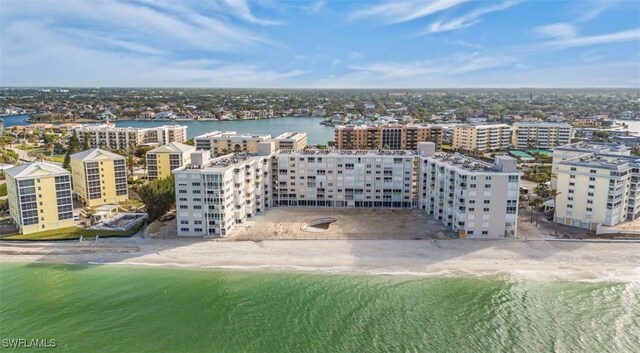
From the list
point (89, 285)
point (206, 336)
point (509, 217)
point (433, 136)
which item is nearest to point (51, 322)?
point (89, 285)

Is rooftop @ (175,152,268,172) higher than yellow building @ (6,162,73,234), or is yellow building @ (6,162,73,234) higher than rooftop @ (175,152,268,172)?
rooftop @ (175,152,268,172)

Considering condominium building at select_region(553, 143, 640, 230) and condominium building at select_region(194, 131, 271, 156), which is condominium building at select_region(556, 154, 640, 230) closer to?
condominium building at select_region(553, 143, 640, 230)

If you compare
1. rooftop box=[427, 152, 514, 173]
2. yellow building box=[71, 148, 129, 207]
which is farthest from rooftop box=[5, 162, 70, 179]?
rooftop box=[427, 152, 514, 173]

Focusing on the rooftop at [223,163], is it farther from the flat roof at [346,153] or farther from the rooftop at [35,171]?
the rooftop at [35,171]

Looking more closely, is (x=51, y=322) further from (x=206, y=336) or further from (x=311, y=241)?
(x=311, y=241)

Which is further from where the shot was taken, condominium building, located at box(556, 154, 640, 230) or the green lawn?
condominium building, located at box(556, 154, 640, 230)

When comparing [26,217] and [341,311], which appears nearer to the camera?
[341,311]

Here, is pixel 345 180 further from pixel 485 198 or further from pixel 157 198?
pixel 157 198
